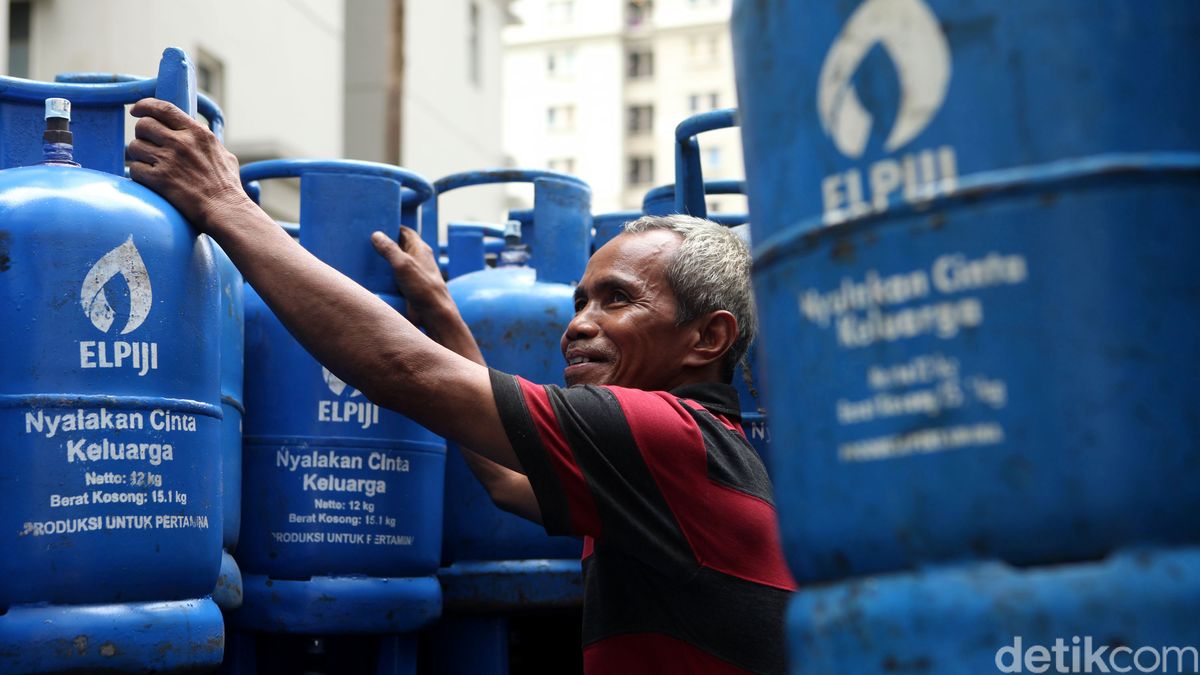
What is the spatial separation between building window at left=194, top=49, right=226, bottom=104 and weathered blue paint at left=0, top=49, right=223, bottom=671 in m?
9.31

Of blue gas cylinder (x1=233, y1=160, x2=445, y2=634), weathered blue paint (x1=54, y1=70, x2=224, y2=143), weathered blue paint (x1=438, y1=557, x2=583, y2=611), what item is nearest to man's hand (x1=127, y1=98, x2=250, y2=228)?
weathered blue paint (x1=54, y1=70, x2=224, y2=143)

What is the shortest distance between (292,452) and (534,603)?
647 mm

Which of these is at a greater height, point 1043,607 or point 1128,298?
point 1128,298

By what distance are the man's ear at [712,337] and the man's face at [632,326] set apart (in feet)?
0.08

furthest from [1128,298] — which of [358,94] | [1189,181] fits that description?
[358,94]

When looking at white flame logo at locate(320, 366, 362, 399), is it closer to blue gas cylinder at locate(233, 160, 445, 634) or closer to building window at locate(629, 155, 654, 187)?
blue gas cylinder at locate(233, 160, 445, 634)

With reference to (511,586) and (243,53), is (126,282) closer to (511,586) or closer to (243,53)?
(511,586)

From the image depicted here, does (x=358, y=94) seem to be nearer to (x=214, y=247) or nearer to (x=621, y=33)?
(x=214, y=247)

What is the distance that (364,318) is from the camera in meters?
2.01

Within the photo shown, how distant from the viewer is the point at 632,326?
8.14 feet

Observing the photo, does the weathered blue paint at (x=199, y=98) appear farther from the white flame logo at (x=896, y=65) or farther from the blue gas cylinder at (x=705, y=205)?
the white flame logo at (x=896, y=65)

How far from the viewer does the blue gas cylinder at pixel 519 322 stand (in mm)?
3076

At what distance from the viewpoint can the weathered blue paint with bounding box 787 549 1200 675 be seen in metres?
1.01

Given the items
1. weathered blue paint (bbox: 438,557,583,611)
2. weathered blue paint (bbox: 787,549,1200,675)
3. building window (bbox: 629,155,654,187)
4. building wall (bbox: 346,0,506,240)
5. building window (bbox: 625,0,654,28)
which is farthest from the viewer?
building window (bbox: 625,0,654,28)
